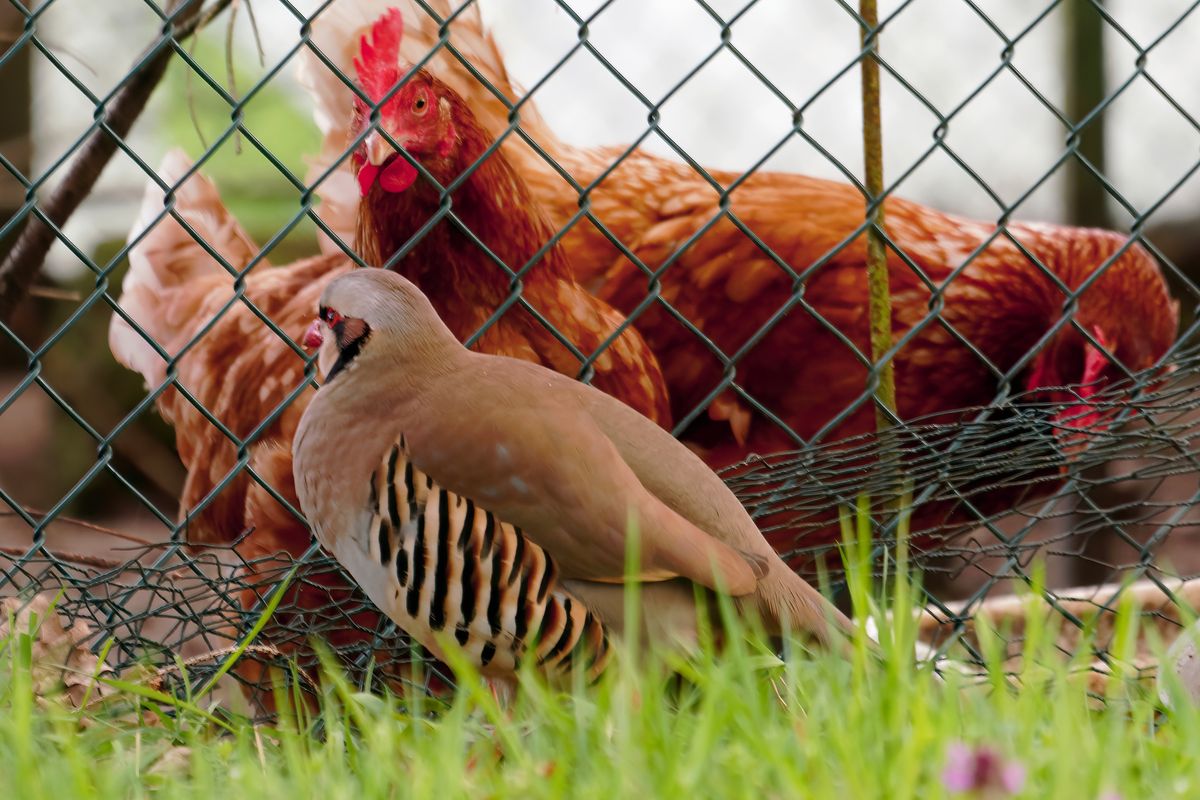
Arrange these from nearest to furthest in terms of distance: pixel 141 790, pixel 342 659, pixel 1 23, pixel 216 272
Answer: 1. pixel 141 790
2. pixel 342 659
3. pixel 216 272
4. pixel 1 23

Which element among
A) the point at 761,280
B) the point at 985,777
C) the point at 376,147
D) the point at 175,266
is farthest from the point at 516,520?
the point at 175,266

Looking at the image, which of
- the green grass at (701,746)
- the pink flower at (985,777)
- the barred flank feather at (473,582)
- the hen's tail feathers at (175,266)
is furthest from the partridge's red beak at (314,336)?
the pink flower at (985,777)

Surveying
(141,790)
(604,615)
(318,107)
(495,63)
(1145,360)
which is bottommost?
(141,790)

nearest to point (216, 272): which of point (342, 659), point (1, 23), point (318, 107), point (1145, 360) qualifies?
point (318, 107)

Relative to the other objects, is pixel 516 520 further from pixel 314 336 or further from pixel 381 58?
pixel 381 58

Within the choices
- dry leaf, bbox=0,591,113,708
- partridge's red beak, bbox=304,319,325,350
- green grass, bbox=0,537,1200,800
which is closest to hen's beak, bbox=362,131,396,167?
partridge's red beak, bbox=304,319,325,350

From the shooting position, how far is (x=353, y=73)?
3.23 m

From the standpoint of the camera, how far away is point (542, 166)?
3.45 metres

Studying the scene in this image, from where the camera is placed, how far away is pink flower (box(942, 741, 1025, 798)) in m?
→ 1.32

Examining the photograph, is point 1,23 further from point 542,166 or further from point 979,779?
point 979,779

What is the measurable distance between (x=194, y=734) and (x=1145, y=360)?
277 cm

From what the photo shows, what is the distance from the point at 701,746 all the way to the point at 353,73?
2.17 meters

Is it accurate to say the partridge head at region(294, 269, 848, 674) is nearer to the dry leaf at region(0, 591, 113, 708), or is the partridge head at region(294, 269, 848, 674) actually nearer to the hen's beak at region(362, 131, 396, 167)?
the dry leaf at region(0, 591, 113, 708)

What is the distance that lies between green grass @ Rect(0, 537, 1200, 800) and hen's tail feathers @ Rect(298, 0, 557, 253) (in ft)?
5.27
